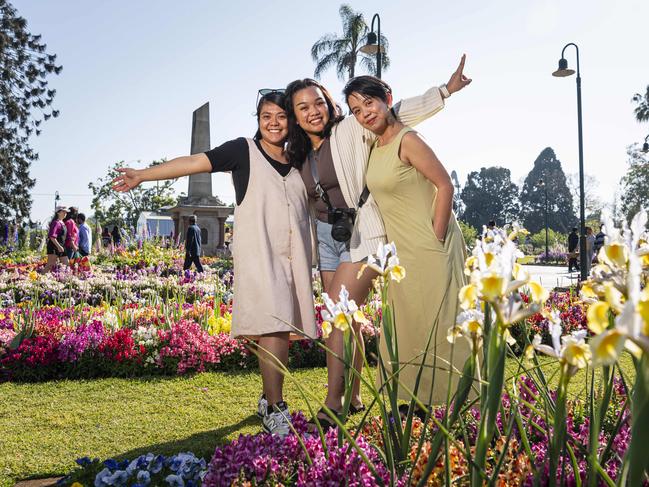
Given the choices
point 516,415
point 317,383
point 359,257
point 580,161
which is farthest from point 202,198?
point 516,415

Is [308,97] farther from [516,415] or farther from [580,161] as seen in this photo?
[580,161]

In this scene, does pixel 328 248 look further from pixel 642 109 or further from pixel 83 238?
pixel 642 109

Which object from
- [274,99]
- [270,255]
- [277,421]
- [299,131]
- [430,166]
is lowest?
[277,421]

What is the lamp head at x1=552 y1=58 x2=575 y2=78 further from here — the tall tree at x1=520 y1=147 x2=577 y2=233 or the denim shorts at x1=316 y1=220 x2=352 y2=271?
Answer: the tall tree at x1=520 y1=147 x2=577 y2=233

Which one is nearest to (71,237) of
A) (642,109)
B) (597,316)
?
(597,316)

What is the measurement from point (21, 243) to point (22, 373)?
18568 mm

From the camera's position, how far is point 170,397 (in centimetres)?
414

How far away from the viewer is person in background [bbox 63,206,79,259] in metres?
12.3

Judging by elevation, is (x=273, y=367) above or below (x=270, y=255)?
below

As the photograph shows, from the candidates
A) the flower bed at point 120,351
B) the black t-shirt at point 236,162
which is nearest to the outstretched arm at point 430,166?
the black t-shirt at point 236,162

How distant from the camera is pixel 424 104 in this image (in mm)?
3299

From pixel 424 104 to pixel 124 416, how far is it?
8.28ft

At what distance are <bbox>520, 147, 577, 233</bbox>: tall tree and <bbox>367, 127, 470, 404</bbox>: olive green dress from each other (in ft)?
243

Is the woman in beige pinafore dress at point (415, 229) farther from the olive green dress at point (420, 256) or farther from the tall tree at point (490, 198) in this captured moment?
the tall tree at point (490, 198)
